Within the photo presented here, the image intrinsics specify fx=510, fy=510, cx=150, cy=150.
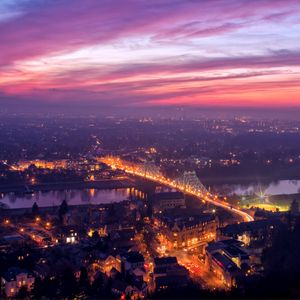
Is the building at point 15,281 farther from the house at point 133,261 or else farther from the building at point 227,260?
the building at point 227,260

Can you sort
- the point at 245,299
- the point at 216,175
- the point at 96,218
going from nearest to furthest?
1. the point at 245,299
2. the point at 96,218
3. the point at 216,175

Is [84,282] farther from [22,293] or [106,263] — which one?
[106,263]

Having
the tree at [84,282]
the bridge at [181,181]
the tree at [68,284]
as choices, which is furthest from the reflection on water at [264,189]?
the tree at [68,284]

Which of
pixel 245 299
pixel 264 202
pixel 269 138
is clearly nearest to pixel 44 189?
pixel 264 202

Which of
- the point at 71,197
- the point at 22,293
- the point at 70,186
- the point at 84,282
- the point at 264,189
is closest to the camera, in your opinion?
the point at 22,293

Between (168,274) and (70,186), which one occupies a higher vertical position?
(168,274)

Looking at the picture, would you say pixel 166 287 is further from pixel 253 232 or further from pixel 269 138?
pixel 269 138

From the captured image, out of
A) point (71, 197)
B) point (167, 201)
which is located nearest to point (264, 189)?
point (167, 201)
